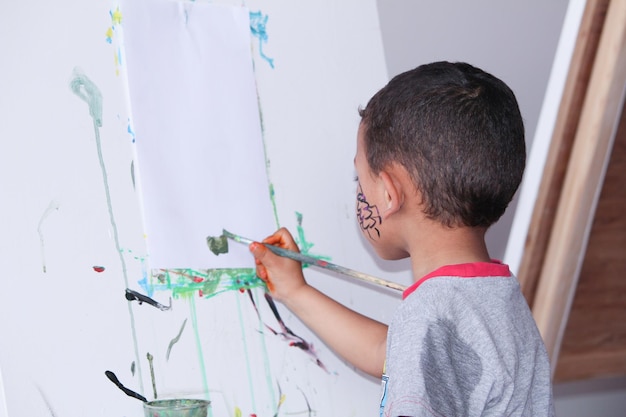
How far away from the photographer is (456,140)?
1.04 meters

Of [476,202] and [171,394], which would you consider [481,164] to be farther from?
[171,394]

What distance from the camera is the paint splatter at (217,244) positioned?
3.64ft

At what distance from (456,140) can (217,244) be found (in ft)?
1.09

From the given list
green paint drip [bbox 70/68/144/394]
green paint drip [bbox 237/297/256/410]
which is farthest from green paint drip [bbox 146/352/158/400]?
green paint drip [bbox 237/297/256/410]

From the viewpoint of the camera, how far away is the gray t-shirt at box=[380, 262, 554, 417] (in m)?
0.92

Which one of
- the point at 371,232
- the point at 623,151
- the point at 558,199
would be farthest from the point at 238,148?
the point at 623,151

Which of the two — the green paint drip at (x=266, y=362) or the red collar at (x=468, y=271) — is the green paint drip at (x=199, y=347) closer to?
the green paint drip at (x=266, y=362)

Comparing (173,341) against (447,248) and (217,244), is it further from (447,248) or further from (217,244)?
(447,248)

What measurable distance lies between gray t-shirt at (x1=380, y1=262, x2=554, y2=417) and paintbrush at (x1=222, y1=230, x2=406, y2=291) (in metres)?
0.14

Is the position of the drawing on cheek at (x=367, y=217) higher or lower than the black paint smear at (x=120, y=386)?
higher

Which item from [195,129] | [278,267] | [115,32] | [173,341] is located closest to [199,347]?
[173,341]

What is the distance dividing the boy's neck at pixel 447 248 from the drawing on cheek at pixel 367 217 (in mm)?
63

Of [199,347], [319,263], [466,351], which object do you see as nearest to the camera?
[466,351]

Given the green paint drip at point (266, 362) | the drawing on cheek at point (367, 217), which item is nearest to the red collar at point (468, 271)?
the drawing on cheek at point (367, 217)
